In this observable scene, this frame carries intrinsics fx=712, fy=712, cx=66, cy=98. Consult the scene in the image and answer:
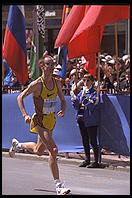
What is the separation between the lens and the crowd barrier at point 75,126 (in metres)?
13.4

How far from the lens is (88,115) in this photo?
1376 centimetres

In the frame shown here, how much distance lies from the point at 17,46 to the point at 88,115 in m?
3.30

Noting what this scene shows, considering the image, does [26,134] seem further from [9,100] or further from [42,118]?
[42,118]

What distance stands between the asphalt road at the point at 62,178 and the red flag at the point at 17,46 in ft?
7.57

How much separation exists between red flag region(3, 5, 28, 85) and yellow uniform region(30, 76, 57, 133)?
208 inches

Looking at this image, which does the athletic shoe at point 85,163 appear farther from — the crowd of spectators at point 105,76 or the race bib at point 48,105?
the race bib at point 48,105

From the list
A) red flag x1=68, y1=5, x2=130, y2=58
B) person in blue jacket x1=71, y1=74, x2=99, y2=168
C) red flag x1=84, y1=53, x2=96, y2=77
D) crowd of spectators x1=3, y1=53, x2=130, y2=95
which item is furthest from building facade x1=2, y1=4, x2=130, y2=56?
red flag x1=68, y1=5, x2=130, y2=58

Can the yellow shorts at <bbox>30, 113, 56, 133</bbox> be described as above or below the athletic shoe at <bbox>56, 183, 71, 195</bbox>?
above

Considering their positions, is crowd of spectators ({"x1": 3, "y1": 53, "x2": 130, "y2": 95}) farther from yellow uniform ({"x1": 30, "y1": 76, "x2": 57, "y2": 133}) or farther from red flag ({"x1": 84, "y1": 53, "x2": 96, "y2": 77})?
yellow uniform ({"x1": 30, "y1": 76, "x2": 57, "y2": 133})

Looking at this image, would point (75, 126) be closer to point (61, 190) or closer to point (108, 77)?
point (108, 77)

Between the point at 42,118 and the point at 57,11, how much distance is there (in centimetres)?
1603

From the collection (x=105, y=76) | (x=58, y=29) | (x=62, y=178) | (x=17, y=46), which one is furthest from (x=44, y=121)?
(x=58, y=29)

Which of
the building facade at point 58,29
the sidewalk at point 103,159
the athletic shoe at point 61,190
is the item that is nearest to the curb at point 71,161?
the sidewalk at point 103,159

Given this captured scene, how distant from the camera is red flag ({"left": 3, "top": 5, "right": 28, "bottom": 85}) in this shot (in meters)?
16.1
